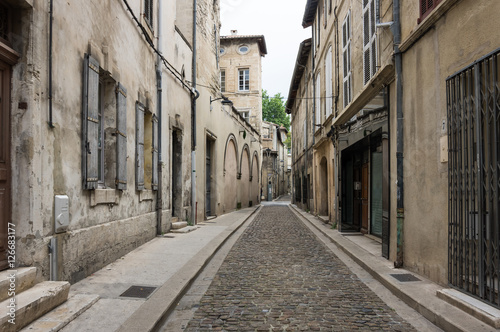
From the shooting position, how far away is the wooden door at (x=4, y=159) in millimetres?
3646

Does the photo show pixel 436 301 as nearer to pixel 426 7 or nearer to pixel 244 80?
pixel 426 7

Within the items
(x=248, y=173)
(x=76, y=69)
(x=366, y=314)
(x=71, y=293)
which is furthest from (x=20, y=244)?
(x=248, y=173)

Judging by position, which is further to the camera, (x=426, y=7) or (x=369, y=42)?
(x=369, y=42)

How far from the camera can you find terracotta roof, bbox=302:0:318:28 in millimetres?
16766

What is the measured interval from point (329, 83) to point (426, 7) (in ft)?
27.0

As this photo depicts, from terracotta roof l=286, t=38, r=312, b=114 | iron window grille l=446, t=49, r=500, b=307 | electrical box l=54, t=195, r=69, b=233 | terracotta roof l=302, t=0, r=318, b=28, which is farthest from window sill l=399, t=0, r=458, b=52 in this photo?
terracotta roof l=286, t=38, r=312, b=114

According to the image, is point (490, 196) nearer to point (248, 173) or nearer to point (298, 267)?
point (298, 267)

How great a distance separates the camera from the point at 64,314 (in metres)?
3.54

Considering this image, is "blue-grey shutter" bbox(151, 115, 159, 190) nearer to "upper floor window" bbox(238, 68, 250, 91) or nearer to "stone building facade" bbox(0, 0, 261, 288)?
"stone building facade" bbox(0, 0, 261, 288)

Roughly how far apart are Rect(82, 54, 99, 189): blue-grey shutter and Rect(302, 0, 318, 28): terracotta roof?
1329 cm

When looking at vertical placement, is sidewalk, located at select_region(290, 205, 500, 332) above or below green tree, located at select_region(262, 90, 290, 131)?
below

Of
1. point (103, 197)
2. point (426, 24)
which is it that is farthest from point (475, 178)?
point (103, 197)

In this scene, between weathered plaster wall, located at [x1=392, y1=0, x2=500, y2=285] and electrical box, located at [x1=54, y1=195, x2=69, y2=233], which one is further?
electrical box, located at [x1=54, y1=195, x2=69, y2=233]

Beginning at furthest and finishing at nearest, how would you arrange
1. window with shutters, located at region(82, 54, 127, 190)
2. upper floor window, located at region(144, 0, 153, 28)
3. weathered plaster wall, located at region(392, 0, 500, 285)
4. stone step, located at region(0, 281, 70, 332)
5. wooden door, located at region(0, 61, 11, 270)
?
upper floor window, located at region(144, 0, 153, 28) → window with shutters, located at region(82, 54, 127, 190) → weathered plaster wall, located at region(392, 0, 500, 285) → wooden door, located at region(0, 61, 11, 270) → stone step, located at region(0, 281, 70, 332)
